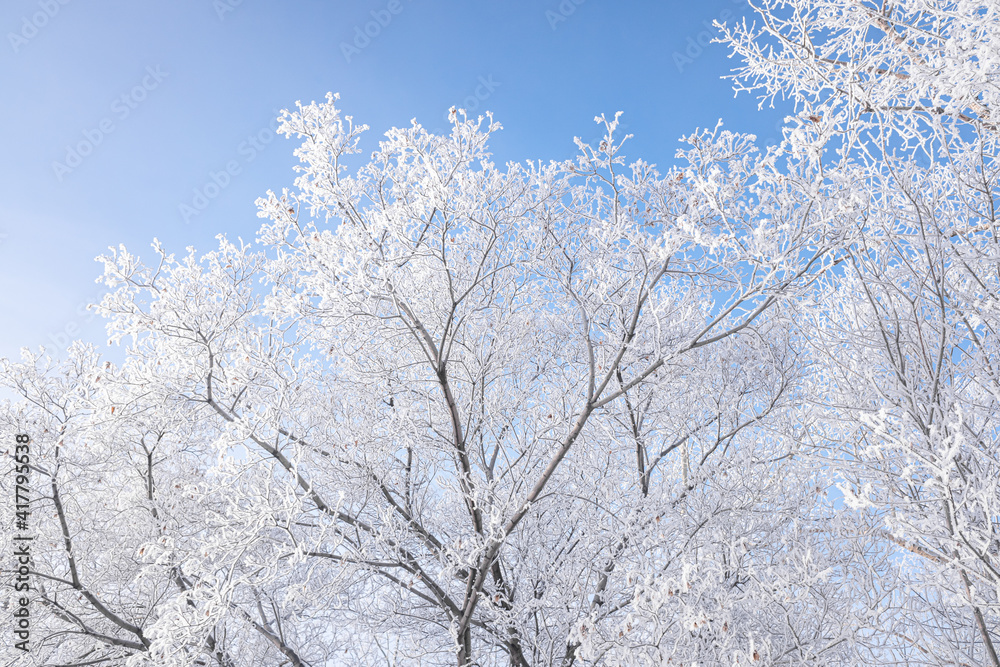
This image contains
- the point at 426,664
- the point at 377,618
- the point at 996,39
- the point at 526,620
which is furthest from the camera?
the point at 426,664

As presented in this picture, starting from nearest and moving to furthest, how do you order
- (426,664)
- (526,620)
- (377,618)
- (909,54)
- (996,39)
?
(996,39), (909,54), (526,620), (377,618), (426,664)

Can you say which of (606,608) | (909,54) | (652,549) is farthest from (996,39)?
(606,608)

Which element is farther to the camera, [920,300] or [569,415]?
[569,415]

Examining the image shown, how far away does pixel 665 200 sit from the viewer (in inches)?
230

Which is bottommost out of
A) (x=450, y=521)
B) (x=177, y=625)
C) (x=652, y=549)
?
(x=177, y=625)

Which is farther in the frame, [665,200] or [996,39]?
[665,200]

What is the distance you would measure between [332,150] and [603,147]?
257cm

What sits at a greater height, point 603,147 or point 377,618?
point 603,147

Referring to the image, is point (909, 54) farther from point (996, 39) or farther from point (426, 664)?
point (426, 664)

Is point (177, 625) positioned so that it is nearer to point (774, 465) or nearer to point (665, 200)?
point (665, 200)

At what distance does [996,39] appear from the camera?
10.4ft

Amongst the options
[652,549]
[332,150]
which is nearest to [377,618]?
[652,549]

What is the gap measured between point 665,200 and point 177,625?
5.27 metres

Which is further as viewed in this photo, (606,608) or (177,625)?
(606,608)
